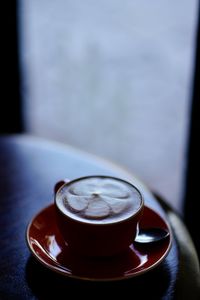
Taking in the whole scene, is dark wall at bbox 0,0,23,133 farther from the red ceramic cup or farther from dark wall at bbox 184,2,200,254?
the red ceramic cup

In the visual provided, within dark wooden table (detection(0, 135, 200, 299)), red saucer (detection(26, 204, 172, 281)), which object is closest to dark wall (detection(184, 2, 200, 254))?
dark wooden table (detection(0, 135, 200, 299))

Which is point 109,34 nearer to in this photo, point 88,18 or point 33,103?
point 88,18

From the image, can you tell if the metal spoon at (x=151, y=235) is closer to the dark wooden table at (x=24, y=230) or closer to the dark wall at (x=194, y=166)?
the dark wooden table at (x=24, y=230)

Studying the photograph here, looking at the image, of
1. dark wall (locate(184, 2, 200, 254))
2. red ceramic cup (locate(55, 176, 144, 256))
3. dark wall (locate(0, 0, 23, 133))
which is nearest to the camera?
red ceramic cup (locate(55, 176, 144, 256))

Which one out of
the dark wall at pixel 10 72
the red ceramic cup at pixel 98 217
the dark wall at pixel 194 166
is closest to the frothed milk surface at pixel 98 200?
the red ceramic cup at pixel 98 217

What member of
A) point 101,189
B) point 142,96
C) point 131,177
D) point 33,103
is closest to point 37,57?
point 33,103
